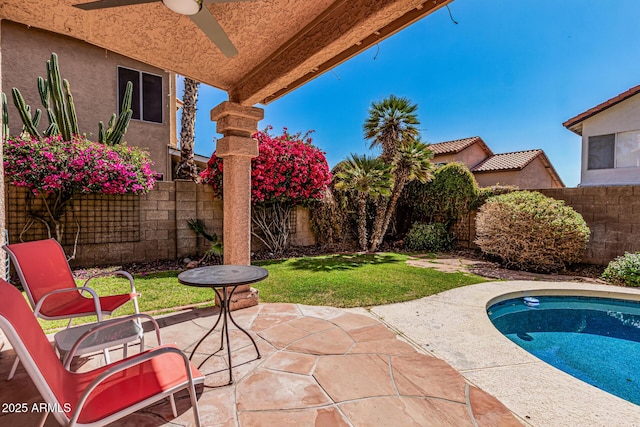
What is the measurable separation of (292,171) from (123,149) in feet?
13.0

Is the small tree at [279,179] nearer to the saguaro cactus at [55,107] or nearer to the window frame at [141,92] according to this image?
the saguaro cactus at [55,107]

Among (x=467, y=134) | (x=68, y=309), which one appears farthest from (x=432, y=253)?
(x=467, y=134)

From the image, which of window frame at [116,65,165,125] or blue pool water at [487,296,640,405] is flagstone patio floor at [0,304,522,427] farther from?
window frame at [116,65,165,125]

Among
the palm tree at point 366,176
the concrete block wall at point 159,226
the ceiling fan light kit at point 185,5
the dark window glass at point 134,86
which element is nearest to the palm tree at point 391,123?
the palm tree at point 366,176

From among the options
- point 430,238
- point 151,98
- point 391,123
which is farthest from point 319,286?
point 151,98

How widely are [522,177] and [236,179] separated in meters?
18.5

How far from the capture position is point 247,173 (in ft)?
13.6

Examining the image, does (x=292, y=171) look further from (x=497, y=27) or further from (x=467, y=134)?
(x=467, y=134)

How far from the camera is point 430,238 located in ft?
32.3

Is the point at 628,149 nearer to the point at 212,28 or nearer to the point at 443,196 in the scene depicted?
the point at 443,196

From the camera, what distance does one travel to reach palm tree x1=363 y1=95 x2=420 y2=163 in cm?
913

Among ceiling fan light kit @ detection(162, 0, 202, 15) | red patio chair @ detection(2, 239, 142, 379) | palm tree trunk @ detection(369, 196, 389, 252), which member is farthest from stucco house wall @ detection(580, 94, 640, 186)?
red patio chair @ detection(2, 239, 142, 379)

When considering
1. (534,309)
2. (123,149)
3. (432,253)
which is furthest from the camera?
(432,253)

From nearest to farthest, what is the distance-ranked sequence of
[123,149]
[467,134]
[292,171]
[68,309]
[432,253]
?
[68,309]
[123,149]
[292,171]
[432,253]
[467,134]
